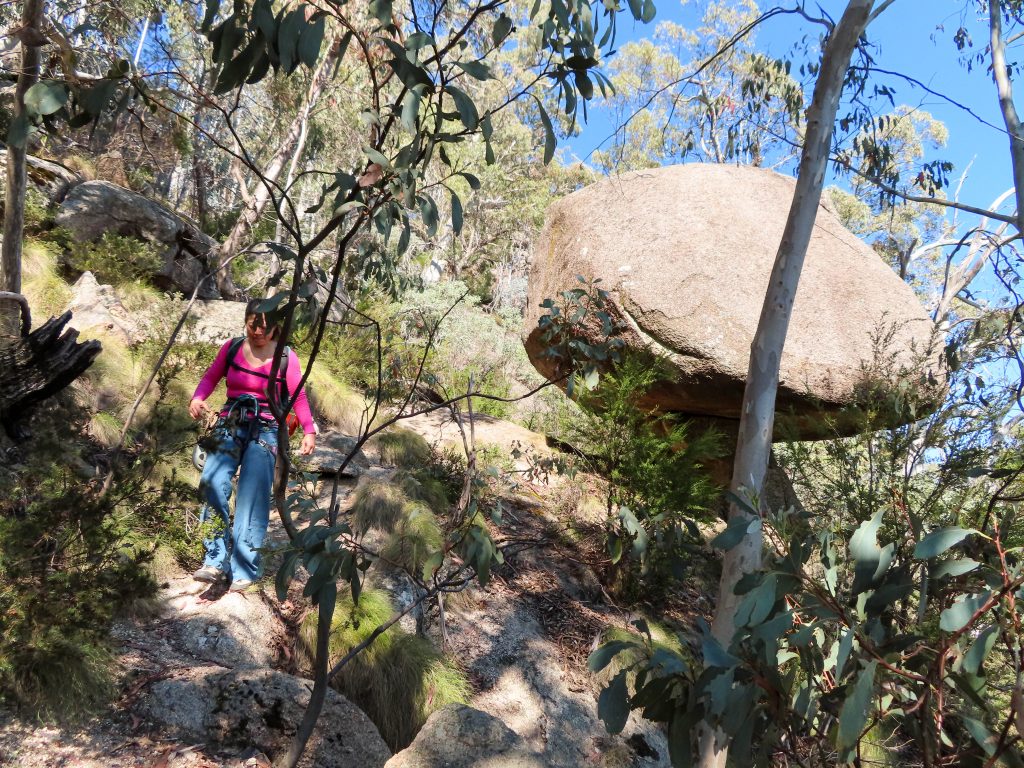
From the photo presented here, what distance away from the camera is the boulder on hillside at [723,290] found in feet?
17.3

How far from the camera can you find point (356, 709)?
2582 mm

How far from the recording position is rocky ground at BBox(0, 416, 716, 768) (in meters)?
2.16

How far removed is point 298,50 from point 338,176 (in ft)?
0.80

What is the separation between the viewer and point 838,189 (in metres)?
17.5

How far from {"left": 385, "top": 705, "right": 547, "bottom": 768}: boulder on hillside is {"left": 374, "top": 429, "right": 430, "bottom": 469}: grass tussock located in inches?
155

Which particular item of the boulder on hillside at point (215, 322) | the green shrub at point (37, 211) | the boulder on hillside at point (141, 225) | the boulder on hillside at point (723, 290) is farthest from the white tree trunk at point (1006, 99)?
the green shrub at point (37, 211)

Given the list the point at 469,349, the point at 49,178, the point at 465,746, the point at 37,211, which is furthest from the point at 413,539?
the point at 469,349

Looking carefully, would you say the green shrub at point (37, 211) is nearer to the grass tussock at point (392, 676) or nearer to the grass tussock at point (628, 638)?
the grass tussock at point (392, 676)

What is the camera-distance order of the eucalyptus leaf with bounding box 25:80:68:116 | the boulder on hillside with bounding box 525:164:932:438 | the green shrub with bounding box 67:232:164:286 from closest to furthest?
the eucalyptus leaf with bounding box 25:80:68:116, the boulder on hillside with bounding box 525:164:932:438, the green shrub with bounding box 67:232:164:286

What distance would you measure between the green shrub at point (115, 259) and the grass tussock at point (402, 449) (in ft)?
13.0

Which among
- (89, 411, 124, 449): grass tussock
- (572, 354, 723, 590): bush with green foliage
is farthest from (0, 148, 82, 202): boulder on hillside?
(572, 354, 723, 590): bush with green foliage

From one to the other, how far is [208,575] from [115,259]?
5.75 metres

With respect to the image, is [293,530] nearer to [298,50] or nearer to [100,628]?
[100,628]

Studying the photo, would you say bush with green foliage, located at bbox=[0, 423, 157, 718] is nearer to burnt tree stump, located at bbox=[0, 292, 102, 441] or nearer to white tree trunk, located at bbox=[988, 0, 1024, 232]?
burnt tree stump, located at bbox=[0, 292, 102, 441]
